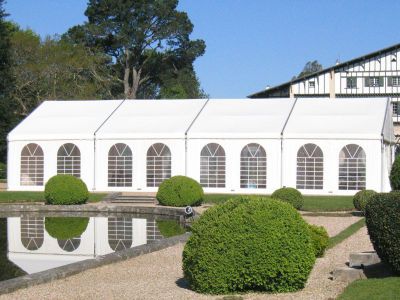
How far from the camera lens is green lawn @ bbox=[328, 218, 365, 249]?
14079mm

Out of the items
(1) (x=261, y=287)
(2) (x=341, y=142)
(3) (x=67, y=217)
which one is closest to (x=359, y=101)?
(2) (x=341, y=142)

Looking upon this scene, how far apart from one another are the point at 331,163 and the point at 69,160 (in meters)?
10.6

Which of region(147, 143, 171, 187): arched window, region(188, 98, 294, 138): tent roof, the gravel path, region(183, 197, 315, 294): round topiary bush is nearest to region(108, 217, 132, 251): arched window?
the gravel path

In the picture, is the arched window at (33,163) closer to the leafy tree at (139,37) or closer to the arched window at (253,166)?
the arched window at (253,166)

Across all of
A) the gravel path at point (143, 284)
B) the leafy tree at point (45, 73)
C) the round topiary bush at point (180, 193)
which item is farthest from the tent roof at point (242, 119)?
the leafy tree at point (45, 73)

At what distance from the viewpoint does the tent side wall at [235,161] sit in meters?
27.6

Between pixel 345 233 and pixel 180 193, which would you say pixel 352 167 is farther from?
pixel 345 233

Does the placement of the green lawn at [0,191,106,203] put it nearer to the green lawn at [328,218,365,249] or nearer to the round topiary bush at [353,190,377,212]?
the round topiary bush at [353,190,377,212]

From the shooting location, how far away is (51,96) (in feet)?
153

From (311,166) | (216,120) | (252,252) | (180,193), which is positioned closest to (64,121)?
(216,120)

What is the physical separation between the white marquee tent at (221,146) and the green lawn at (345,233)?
8533 millimetres

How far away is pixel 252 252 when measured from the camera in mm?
8781

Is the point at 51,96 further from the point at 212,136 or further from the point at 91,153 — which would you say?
the point at 212,136

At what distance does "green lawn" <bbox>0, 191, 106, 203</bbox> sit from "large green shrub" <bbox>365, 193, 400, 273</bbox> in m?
18.0
